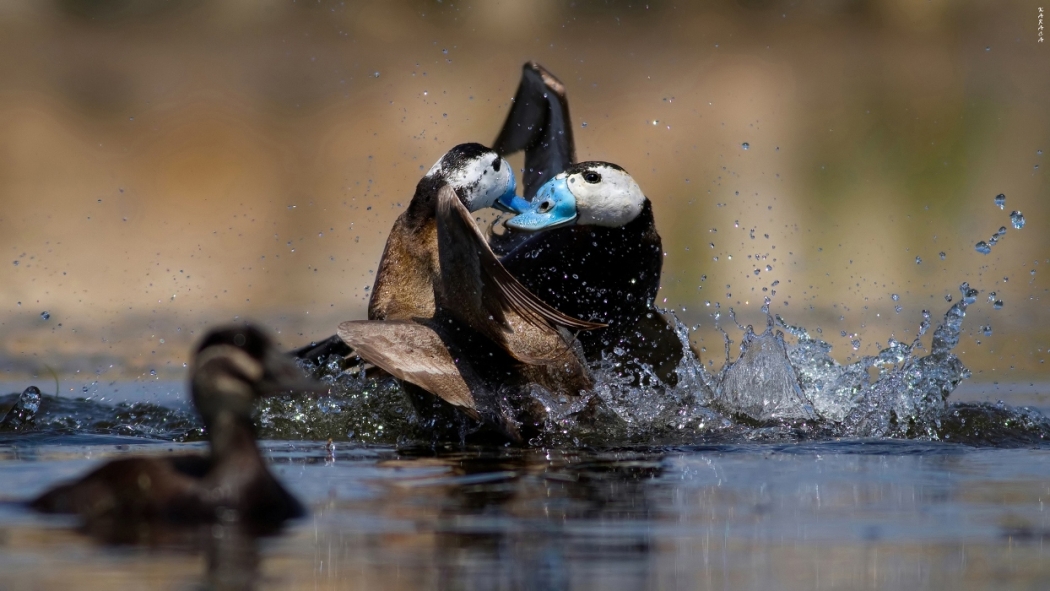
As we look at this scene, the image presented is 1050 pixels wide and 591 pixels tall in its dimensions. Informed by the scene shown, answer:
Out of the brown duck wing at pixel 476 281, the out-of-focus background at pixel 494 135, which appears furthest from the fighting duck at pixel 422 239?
the out-of-focus background at pixel 494 135

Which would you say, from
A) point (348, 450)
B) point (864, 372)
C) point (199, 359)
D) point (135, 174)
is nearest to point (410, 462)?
point (348, 450)

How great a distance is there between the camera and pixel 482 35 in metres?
18.4

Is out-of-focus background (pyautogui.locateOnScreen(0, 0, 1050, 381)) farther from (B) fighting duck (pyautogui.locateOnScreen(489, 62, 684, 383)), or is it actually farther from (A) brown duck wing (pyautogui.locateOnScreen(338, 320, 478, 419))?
(A) brown duck wing (pyautogui.locateOnScreen(338, 320, 478, 419))

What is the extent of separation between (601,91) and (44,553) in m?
14.5

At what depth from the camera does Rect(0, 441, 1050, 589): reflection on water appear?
9.52ft

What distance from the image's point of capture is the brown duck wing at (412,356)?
5288 mm

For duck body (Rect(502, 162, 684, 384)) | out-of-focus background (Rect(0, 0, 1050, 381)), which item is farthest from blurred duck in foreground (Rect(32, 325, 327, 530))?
out-of-focus background (Rect(0, 0, 1050, 381))

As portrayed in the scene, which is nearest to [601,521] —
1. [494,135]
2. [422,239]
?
[422,239]

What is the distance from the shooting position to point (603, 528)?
11.2 ft

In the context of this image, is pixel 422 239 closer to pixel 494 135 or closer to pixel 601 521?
pixel 601 521

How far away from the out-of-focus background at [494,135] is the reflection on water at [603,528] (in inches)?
253

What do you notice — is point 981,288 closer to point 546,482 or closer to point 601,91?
point 601,91

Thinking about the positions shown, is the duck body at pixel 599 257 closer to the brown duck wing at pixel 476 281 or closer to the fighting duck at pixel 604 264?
the fighting duck at pixel 604 264

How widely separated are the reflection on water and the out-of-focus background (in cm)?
643
